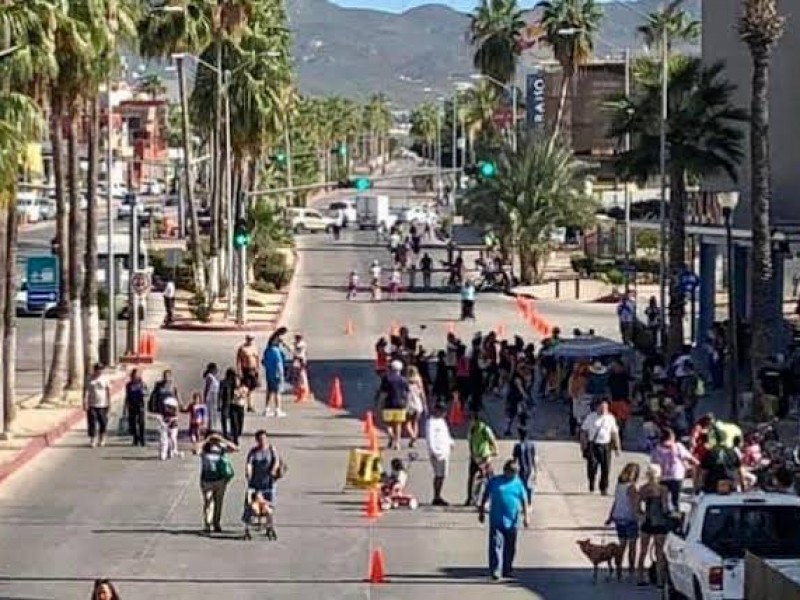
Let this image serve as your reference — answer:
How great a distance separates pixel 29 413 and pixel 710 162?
57.4 feet

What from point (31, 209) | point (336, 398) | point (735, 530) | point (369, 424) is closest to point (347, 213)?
point (31, 209)

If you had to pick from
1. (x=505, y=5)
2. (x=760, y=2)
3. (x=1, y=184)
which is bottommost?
(x=1, y=184)

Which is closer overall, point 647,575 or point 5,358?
point 647,575

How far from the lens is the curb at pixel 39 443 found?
32.8m

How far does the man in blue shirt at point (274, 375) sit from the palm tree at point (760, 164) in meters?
8.76

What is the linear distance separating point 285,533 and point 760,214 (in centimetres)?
1615

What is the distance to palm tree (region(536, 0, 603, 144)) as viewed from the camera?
11044cm

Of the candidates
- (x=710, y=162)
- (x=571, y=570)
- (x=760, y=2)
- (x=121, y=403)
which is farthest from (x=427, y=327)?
(x=571, y=570)

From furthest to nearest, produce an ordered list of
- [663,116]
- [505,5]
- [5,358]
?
[505,5] → [663,116] → [5,358]

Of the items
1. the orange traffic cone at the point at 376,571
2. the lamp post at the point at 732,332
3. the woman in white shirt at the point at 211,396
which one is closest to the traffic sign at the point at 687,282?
the lamp post at the point at 732,332

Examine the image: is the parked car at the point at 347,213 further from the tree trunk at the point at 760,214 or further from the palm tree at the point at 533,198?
the tree trunk at the point at 760,214

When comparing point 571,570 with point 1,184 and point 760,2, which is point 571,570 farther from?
point 760,2

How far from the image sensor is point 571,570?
24.5 metres

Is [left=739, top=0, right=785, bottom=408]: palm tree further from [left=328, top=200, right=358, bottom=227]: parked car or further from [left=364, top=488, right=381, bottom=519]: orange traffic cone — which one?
[left=328, top=200, right=358, bottom=227]: parked car
